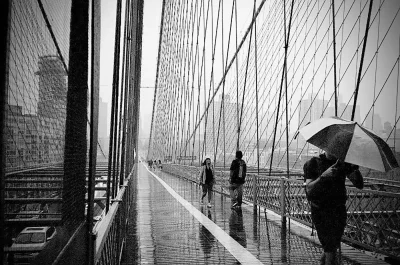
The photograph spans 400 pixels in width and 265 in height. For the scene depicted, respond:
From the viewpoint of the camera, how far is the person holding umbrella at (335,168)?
2645 millimetres

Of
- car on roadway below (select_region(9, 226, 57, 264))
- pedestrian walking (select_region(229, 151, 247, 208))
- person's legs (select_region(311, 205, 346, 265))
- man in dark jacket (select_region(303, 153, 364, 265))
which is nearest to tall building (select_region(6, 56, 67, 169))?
car on roadway below (select_region(9, 226, 57, 264))

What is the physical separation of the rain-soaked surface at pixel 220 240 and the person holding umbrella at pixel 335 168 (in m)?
1.14

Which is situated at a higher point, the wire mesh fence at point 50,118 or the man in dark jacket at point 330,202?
the wire mesh fence at point 50,118

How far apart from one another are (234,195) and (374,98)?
3.99 metres

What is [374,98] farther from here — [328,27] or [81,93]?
[81,93]

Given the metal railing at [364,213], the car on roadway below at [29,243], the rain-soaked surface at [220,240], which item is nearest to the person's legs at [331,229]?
the rain-soaked surface at [220,240]

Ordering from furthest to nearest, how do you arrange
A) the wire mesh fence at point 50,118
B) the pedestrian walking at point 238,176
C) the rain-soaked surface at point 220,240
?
the pedestrian walking at point 238,176 → the rain-soaked surface at point 220,240 → the wire mesh fence at point 50,118

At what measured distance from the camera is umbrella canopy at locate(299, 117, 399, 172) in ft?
8.49

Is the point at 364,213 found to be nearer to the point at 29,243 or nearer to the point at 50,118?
the point at 29,243

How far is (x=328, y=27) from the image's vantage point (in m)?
13.1

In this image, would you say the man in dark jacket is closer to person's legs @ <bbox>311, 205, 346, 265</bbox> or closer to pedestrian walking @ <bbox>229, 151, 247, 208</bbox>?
person's legs @ <bbox>311, 205, 346, 265</bbox>

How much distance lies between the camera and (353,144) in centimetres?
263

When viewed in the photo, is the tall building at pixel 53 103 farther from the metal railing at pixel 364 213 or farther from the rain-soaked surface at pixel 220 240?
the metal railing at pixel 364 213

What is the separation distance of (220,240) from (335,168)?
258 centimetres
